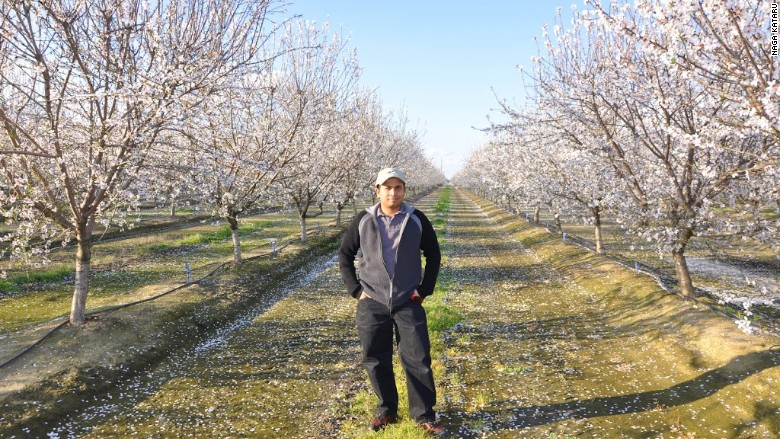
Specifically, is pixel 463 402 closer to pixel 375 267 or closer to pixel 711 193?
pixel 375 267

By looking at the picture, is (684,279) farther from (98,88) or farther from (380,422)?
(98,88)

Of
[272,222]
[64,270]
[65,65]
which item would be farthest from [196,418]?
[272,222]

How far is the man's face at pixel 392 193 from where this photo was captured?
6.39 m

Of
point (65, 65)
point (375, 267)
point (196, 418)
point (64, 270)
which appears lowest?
point (196, 418)

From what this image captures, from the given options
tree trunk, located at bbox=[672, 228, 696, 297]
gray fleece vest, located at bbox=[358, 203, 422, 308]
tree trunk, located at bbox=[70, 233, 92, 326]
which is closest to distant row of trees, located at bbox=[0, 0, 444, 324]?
tree trunk, located at bbox=[70, 233, 92, 326]

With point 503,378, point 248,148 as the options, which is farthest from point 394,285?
point 248,148

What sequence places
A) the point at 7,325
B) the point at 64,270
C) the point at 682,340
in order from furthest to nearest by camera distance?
the point at 64,270 < the point at 7,325 < the point at 682,340

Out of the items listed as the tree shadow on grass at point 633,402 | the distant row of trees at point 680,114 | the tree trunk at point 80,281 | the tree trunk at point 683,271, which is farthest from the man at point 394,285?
the tree trunk at point 683,271

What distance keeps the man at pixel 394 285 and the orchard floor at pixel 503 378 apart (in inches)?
35.9

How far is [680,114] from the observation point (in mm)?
10773

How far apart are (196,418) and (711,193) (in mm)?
12049

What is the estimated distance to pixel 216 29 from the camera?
11492mm

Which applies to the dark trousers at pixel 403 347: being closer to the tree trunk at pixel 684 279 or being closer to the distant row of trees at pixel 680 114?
the distant row of trees at pixel 680 114

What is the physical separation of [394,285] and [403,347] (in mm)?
935
